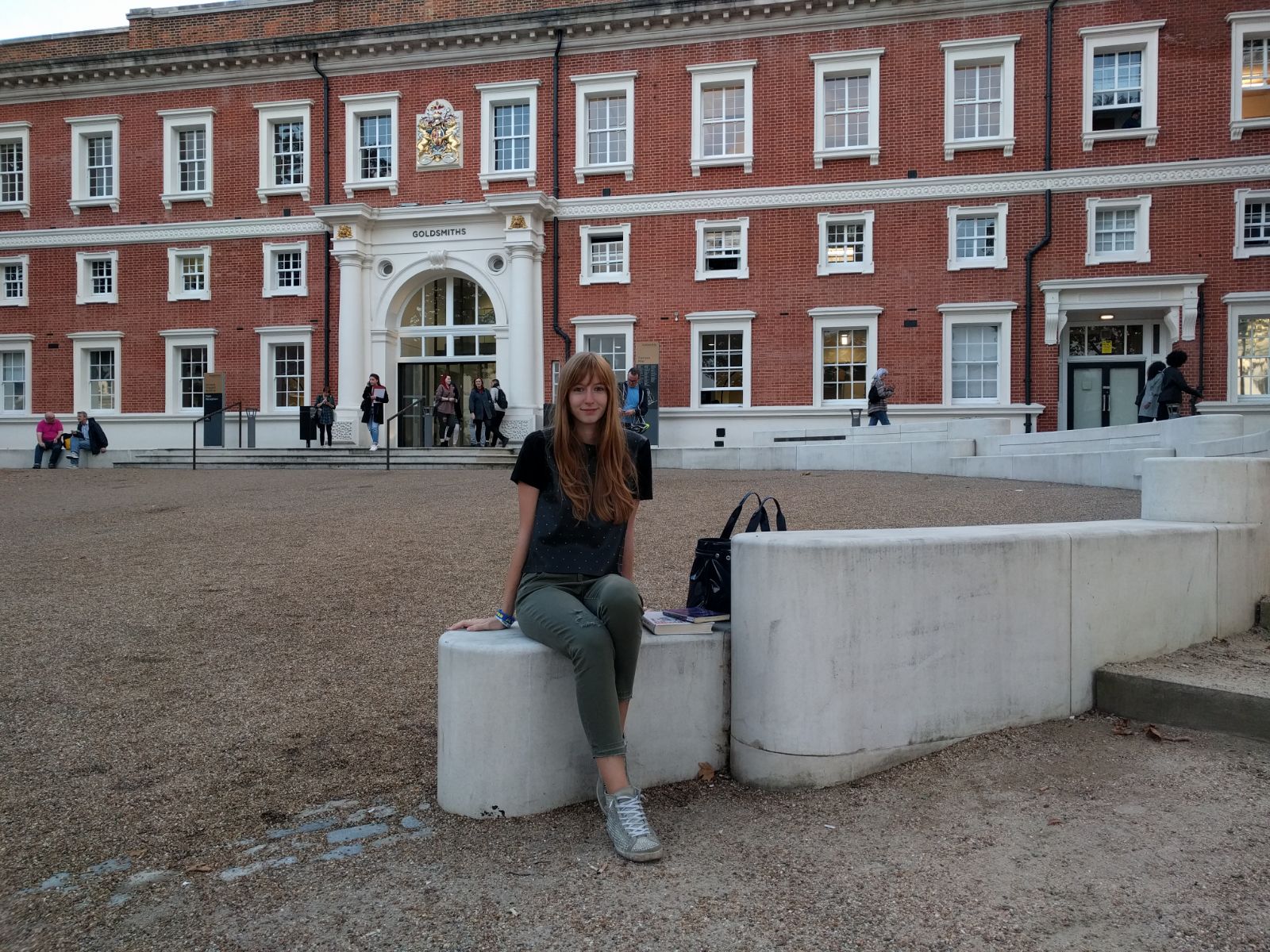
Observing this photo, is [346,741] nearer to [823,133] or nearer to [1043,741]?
[1043,741]

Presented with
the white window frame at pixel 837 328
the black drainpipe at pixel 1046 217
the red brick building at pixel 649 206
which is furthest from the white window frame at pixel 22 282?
the black drainpipe at pixel 1046 217

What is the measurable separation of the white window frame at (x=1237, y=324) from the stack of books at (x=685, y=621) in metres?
22.4

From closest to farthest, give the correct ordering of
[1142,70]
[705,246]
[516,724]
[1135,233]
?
1. [516,724]
2. [1142,70]
3. [1135,233]
4. [705,246]

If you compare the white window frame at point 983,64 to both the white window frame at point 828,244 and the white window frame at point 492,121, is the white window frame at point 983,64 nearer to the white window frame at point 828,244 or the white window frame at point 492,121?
the white window frame at point 828,244

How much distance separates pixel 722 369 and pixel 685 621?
21623mm

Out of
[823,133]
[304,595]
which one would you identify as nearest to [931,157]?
[823,133]

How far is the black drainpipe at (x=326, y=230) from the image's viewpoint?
Result: 2727 centimetres

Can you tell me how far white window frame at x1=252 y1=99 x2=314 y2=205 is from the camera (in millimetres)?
27656

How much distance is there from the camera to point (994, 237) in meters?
24.1

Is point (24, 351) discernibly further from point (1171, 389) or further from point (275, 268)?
point (1171, 389)

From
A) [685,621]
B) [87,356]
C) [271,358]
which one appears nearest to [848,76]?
[271,358]

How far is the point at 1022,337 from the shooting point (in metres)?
23.8

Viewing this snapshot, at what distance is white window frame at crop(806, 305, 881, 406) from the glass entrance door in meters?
4.79

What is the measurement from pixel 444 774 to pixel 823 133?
23.7m
